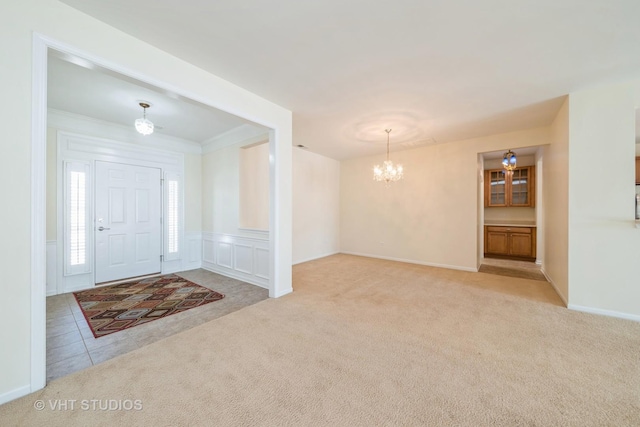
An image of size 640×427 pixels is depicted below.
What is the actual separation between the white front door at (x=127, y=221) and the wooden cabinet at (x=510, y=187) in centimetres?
846

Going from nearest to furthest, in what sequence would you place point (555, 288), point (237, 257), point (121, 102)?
point (121, 102) → point (555, 288) → point (237, 257)

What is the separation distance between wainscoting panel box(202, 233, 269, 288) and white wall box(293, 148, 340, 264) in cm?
157

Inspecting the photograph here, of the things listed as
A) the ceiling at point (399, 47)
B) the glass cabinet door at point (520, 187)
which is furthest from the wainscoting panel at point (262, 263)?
the glass cabinet door at point (520, 187)

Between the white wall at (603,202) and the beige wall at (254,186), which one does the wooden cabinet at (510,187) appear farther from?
the beige wall at (254,186)

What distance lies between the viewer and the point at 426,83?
9.47ft

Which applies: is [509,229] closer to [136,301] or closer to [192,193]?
[192,193]

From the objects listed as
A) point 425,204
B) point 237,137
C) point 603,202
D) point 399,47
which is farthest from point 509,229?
point 237,137

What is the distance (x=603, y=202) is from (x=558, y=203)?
2.35 ft

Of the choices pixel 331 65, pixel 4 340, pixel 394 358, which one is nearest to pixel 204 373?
pixel 4 340

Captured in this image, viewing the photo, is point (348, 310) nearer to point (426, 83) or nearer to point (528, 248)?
point (426, 83)

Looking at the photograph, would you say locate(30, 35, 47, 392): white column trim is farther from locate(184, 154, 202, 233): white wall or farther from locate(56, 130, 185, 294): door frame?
locate(184, 154, 202, 233): white wall

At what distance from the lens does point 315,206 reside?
21.4 feet

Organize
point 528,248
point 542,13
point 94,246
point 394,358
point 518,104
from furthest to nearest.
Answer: point 528,248 → point 94,246 → point 518,104 → point 394,358 → point 542,13

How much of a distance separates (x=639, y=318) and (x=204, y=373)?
15.6 feet
